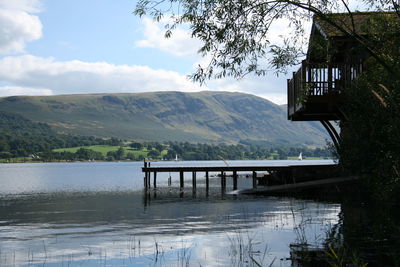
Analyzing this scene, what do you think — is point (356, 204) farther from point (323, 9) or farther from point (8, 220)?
point (8, 220)

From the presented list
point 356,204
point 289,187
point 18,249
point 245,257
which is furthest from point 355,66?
point 18,249

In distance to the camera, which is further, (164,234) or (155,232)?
(155,232)

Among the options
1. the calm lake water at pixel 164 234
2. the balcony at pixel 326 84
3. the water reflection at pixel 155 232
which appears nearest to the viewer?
the calm lake water at pixel 164 234

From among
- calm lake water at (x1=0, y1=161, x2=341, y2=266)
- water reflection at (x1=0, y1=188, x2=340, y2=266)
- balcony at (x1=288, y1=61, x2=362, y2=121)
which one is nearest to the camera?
calm lake water at (x1=0, y1=161, x2=341, y2=266)

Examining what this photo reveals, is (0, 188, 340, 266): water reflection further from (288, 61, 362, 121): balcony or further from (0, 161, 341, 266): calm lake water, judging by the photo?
(288, 61, 362, 121): balcony

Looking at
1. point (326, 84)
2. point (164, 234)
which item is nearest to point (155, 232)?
point (164, 234)

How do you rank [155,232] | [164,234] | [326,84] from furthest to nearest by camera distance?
1. [326,84]
2. [155,232]
3. [164,234]

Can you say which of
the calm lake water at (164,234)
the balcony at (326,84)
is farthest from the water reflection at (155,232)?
the balcony at (326,84)

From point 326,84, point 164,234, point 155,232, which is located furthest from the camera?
point 326,84

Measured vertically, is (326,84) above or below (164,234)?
above

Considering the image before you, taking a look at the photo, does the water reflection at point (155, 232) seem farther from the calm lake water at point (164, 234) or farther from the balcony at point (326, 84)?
the balcony at point (326, 84)

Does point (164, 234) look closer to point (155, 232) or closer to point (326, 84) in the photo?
point (155, 232)

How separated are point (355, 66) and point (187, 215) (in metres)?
12.4

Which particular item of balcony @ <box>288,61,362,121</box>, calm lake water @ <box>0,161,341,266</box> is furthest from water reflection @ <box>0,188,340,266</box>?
balcony @ <box>288,61,362,121</box>
